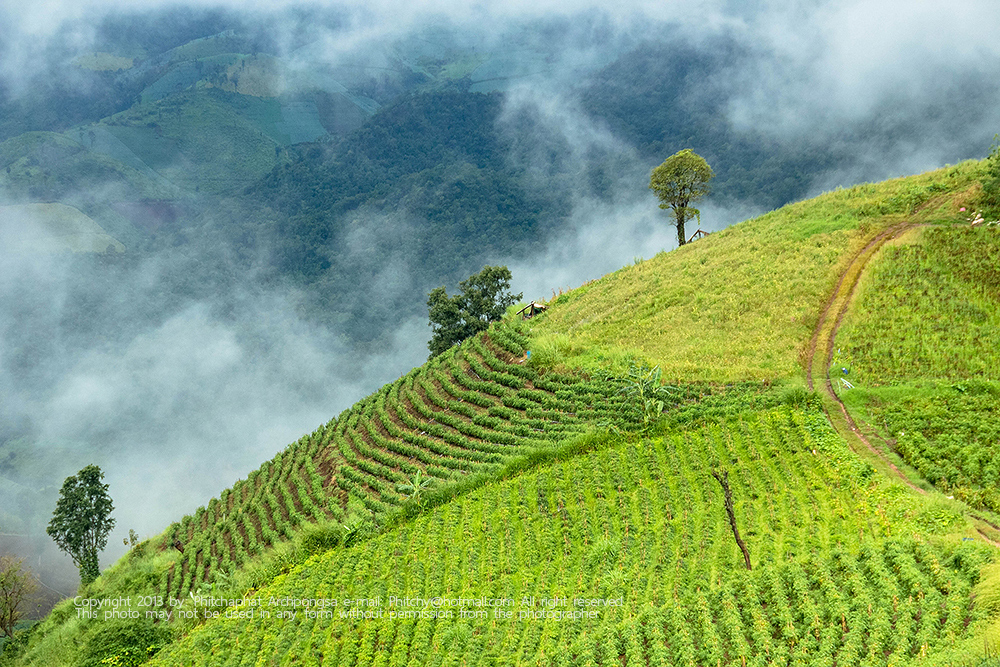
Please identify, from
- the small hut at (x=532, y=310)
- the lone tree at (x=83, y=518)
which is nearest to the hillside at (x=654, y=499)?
the small hut at (x=532, y=310)

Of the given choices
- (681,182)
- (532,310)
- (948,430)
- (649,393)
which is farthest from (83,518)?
(948,430)

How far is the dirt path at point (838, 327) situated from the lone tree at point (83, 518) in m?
46.2

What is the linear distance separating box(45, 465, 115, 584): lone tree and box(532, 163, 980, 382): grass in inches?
1357

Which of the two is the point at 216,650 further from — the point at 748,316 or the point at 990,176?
the point at 990,176

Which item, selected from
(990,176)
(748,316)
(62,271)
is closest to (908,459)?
(748,316)

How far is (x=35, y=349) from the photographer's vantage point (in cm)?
16100

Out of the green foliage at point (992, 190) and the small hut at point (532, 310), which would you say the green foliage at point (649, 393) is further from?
the green foliage at point (992, 190)

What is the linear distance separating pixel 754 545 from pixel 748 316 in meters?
14.5

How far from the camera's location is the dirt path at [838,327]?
23625mm

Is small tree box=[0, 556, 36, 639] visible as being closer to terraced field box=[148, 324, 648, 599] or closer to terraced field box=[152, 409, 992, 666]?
terraced field box=[148, 324, 648, 599]

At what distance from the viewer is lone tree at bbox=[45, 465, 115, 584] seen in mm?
47938

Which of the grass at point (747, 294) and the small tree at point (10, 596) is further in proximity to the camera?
the small tree at point (10, 596)

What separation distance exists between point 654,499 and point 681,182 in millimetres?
31949

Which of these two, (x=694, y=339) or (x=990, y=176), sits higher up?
(x=990, y=176)
